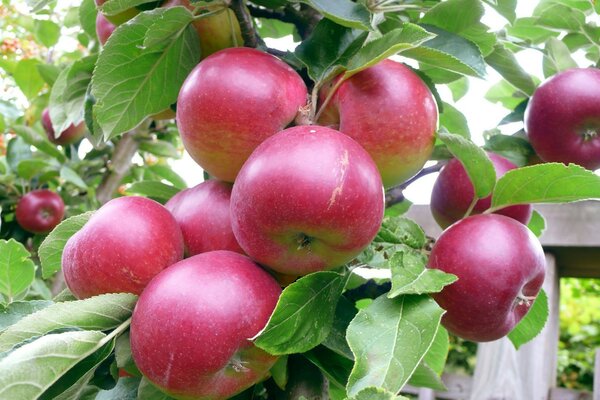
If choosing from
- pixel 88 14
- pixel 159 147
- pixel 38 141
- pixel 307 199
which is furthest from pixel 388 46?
pixel 38 141

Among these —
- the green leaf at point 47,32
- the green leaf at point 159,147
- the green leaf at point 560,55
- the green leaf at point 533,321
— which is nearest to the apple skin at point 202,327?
the green leaf at point 533,321

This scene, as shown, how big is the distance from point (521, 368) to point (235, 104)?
122cm

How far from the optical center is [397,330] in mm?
535

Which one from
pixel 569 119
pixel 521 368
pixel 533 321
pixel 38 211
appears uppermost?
pixel 569 119

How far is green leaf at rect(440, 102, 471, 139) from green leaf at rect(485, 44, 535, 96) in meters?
0.08

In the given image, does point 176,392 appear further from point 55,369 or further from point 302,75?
point 302,75

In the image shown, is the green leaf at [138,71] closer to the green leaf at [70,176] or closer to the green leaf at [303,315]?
the green leaf at [303,315]

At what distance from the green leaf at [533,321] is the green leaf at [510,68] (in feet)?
0.95

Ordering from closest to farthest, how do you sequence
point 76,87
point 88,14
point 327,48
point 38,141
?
point 327,48
point 76,87
point 88,14
point 38,141

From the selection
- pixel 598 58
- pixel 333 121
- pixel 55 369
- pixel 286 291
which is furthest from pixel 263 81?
pixel 598 58

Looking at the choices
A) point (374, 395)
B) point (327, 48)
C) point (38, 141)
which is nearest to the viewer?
point (374, 395)

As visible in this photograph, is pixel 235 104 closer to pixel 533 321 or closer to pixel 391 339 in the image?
pixel 391 339

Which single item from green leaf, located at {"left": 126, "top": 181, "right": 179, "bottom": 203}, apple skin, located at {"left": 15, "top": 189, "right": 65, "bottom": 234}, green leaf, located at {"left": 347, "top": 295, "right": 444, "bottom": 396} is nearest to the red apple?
green leaf, located at {"left": 126, "top": 181, "right": 179, "bottom": 203}

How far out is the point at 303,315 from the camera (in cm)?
57
